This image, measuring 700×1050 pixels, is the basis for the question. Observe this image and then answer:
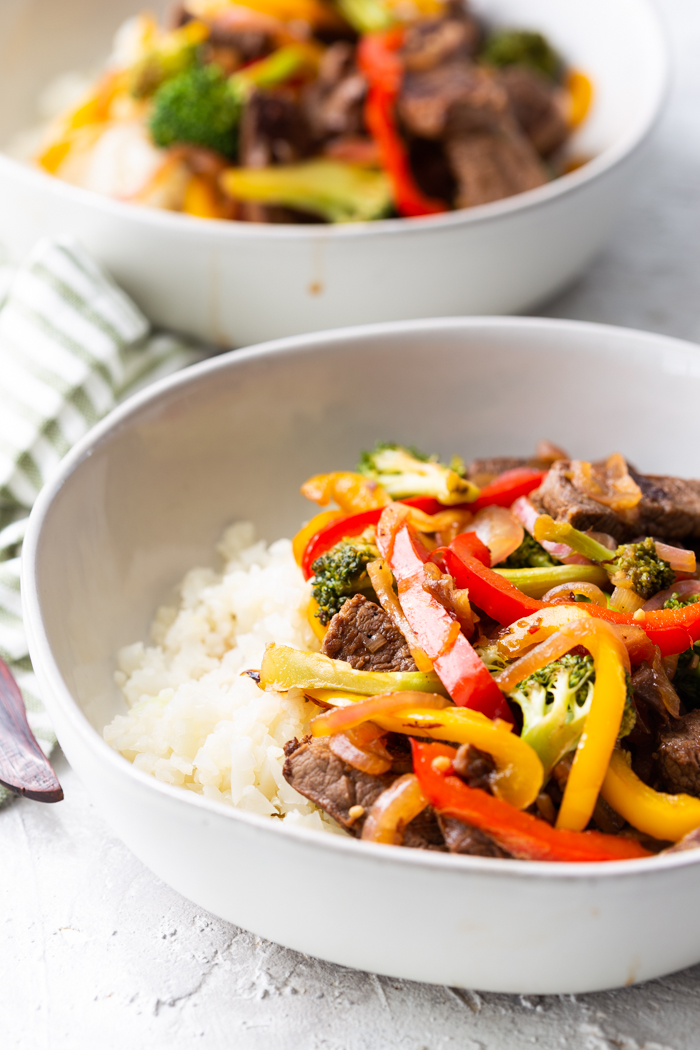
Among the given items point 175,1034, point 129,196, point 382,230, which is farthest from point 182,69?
point 175,1034

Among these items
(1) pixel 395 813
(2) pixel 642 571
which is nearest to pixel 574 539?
(2) pixel 642 571

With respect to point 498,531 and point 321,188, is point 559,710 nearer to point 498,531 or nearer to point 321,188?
point 498,531

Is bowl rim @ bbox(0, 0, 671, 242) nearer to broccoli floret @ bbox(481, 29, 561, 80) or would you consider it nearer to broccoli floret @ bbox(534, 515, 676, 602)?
broccoli floret @ bbox(481, 29, 561, 80)

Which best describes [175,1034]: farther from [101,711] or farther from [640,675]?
[640,675]

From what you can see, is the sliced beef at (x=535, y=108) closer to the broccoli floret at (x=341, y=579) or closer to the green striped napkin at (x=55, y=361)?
the green striped napkin at (x=55, y=361)

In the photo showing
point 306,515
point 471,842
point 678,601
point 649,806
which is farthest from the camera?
point 306,515

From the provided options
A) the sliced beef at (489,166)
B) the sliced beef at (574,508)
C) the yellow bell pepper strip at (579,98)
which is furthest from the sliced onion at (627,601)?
the yellow bell pepper strip at (579,98)
